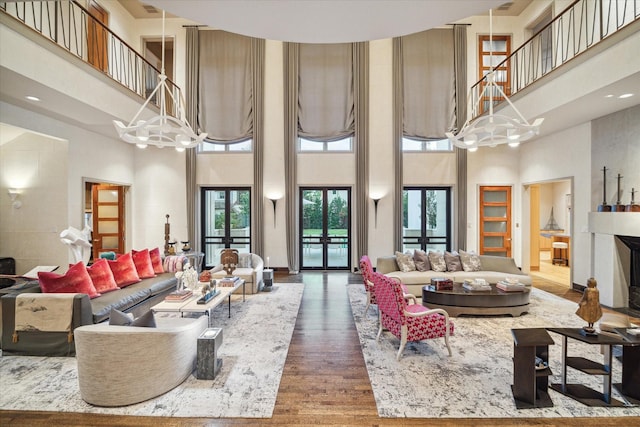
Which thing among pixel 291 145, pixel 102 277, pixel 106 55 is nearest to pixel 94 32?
pixel 106 55

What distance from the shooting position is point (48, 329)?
3.47 meters

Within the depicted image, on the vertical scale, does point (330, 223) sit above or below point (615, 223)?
below

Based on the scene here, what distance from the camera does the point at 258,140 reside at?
27.1 ft

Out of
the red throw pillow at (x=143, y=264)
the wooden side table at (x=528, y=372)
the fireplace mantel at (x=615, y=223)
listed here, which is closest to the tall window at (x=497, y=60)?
the fireplace mantel at (x=615, y=223)

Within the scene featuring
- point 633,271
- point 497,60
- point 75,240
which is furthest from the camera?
point 497,60

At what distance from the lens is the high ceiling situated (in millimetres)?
1724

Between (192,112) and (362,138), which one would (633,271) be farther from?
(192,112)

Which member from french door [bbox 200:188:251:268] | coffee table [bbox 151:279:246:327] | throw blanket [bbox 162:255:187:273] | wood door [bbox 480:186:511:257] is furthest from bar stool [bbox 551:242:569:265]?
throw blanket [bbox 162:255:187:273]

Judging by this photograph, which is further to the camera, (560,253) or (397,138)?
(560,253)

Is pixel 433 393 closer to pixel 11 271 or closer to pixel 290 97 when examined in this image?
pixel 290 97

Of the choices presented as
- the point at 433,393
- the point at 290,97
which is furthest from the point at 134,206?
the point at 433,393

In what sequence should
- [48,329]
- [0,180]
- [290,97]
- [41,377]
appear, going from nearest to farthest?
[41,377], [48,329], [0,180], [290,97]

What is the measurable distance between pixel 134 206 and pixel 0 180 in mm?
2708

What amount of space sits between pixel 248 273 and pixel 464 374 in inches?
167
